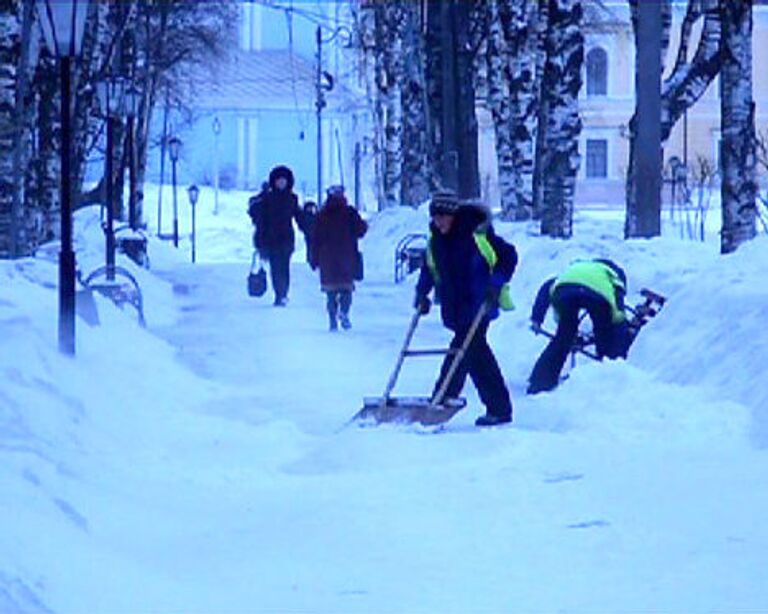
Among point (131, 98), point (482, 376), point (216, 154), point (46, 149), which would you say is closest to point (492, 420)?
point (482, 376)

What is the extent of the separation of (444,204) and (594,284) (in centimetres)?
222

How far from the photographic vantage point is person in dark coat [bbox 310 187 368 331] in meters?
21.0

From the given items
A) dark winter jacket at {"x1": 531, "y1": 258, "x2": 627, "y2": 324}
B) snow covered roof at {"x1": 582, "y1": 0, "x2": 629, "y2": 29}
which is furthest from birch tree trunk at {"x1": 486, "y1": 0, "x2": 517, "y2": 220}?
dark winter jacket at {"x1": 531, "y1": 258, "x2": 627, "y2": 324}

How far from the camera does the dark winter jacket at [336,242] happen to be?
69.4ft

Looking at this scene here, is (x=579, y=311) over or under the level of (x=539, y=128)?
under

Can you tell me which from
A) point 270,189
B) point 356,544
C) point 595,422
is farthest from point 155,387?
point 270,189

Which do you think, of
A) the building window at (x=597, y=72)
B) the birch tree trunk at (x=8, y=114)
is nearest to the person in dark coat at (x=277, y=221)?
the birch tree trunk at (x=8, y=114)

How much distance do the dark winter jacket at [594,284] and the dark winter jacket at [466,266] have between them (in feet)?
5.59

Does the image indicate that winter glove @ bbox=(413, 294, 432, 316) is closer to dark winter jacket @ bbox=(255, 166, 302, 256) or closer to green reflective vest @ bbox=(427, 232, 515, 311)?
green reflective vest @ bbox=(427, 232, 515, 311)

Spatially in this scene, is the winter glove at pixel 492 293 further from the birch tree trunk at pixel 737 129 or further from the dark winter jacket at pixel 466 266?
the birch tree trunk at pixel 737 129

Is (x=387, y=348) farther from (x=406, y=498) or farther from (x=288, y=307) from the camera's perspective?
(x=406, y=498)

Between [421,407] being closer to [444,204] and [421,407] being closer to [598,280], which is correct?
[444,204]

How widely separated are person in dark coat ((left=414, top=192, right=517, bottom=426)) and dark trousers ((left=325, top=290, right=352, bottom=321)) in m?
7.93

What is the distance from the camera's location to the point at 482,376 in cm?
1280
